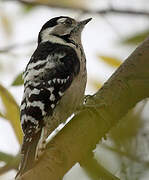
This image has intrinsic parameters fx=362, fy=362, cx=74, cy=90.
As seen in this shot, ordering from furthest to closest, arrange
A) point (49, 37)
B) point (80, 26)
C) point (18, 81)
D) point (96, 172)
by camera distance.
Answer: point (80, 26), point (49, 37), point (18, 81), point (96, 172)

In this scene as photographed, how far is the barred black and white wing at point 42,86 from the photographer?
2.23 m

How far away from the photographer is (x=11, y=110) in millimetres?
2289

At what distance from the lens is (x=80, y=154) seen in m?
1.56

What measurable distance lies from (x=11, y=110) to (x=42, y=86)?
0.32 metres

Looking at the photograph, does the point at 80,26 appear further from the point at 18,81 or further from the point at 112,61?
the point at 18,81

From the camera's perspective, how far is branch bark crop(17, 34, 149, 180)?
1500 mm

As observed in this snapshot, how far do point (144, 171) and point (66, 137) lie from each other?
120cm

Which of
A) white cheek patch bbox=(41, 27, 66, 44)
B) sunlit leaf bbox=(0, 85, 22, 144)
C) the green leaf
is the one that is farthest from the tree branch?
white cheek patch bbox=(41, 27, 66, 44)

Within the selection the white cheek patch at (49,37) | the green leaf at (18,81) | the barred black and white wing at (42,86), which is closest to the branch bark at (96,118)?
the barred black and white wing at (42,86)

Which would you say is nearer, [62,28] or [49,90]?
[49,90]

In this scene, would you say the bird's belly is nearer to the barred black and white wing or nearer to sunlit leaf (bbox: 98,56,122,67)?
the barred black and white wing

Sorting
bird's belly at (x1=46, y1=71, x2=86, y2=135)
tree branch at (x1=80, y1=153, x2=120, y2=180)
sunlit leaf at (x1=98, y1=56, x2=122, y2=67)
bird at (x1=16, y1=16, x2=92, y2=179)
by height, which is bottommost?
bird's belly at (x1=46, y1=71, x2=86, y2=135)

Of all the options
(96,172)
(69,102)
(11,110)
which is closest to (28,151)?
(11,110)

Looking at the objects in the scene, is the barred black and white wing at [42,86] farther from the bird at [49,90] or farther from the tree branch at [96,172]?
the tree branch at [96,172]
